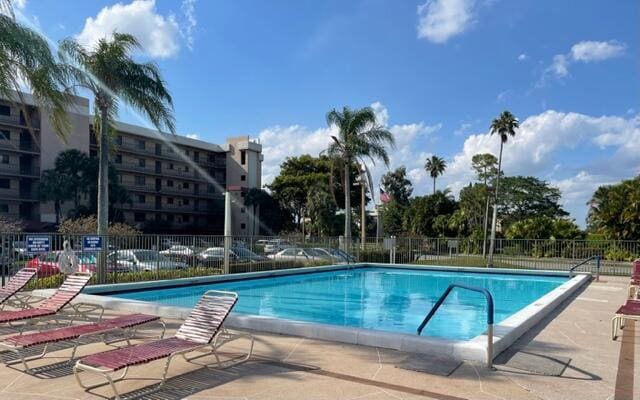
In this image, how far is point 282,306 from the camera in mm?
15273

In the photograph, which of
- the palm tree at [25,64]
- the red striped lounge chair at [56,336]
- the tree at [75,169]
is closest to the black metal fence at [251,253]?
the palm tree at [25,64]

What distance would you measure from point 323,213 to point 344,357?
154 feet

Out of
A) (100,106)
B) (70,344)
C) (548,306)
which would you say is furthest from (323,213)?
(70,344)

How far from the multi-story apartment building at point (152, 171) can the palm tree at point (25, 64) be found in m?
38.9

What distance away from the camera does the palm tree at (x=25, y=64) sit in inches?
431

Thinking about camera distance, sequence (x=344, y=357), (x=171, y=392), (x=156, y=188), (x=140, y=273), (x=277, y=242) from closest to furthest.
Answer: (x=171, y=392), (x=344, y=357), (x=140, y=273), (x=277, y=242), (x=156, y=188)

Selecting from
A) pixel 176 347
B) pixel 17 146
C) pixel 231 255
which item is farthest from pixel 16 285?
pixel 17 146

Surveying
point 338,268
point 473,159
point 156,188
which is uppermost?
point 473,159

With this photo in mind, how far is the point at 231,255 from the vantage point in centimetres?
2053

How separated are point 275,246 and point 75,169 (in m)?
36.4

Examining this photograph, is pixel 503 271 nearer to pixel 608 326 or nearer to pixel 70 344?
pixel 608 326

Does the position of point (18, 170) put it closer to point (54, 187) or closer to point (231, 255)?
point (54, 187)

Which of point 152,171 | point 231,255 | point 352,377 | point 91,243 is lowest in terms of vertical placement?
point 352,377

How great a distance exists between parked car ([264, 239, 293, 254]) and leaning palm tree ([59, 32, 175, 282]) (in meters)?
7.00
